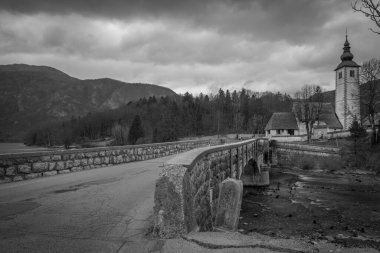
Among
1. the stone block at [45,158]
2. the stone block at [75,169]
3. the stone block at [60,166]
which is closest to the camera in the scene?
the stone block at [45,158]

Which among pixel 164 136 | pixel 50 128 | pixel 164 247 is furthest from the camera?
pixel 50 128

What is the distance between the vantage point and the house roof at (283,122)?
68.8 m

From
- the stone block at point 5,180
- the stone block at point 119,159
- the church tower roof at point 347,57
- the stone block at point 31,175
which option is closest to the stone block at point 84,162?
the stone block at point 31,175

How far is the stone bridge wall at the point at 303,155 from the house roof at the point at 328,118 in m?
21.4

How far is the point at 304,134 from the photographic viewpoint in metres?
63.8

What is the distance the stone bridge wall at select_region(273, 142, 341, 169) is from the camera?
1610 inches

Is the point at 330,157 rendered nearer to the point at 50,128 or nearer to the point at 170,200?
the point at 170,200

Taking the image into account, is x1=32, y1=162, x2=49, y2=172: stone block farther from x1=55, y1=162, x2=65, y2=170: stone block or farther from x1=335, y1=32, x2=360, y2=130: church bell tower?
x1=335, y1=32, x2=360, y2=130: church bell tower

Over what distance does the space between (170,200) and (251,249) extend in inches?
52.3

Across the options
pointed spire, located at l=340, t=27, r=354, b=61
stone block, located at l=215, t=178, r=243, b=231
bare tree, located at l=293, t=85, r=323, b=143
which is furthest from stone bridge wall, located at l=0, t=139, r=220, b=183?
pointed spire, located at l=340, t=27, r=354, b=61

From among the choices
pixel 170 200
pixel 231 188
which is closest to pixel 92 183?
pixel 231 188

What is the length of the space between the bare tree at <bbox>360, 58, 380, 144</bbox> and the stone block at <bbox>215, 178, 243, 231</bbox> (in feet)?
147

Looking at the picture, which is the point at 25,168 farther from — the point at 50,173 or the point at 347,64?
the point at 347,64

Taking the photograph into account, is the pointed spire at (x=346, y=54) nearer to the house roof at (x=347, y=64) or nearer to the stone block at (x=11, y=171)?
the house roof at (x=347, y=64)
